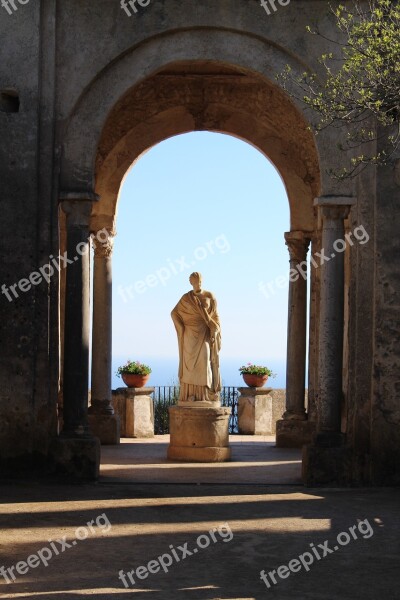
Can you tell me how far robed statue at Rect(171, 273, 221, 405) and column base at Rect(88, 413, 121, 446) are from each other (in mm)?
2182

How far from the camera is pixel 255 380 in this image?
20.8 m

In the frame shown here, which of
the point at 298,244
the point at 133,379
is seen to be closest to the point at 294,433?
the point at 298,244

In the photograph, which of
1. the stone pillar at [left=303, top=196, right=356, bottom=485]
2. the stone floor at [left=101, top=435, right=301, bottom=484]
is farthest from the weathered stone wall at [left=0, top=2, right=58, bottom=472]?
the stone pillar at [left=303, top=196, right=356, bottom=485]

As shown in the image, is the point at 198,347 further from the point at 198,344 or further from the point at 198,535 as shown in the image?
the point at 198,535

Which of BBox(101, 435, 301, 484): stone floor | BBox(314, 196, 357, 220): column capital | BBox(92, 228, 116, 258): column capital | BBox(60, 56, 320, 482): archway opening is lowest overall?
BBox(101, 435, 301, 484): stone floor

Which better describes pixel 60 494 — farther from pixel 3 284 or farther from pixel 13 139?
pixel 13 139

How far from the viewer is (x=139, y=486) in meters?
13.5

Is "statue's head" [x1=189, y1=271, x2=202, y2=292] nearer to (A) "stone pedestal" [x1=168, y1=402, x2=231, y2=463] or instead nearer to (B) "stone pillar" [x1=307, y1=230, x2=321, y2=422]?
(A) "stone pedestal" [x1=168, y1=402, x2=231, y2=463]

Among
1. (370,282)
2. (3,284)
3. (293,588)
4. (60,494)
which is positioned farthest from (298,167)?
(293,588)

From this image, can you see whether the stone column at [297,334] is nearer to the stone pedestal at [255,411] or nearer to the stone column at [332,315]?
the stone pedestal at [255,411]

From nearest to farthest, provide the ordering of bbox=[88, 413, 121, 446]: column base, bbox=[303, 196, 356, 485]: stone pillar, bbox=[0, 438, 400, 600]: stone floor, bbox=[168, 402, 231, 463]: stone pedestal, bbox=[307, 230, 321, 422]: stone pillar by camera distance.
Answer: bbox=[0, 438, 400, 600]: stone floor
bbox=[303, 196, 356, 485]: stone pillar
bbox=[168, 402, 231, 463]: stone pedestal
bbox=[307, 230, 321, 422]: stone pillar
bbox=[88, 413, 121, 446]: column base

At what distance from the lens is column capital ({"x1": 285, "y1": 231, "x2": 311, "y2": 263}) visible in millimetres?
18750

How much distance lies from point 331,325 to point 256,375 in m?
6.94

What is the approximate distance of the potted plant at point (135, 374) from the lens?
790 inches
